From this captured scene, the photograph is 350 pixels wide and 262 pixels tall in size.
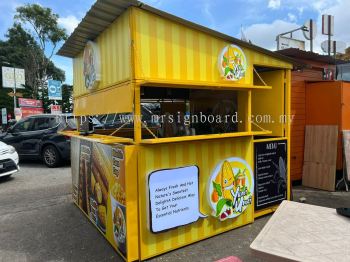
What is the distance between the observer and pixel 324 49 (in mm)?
8188

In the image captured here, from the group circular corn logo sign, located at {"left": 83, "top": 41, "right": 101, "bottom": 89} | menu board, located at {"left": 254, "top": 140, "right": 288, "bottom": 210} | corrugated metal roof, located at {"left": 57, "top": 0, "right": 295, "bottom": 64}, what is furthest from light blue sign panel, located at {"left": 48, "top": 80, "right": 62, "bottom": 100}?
menu board, located at {"left": 254, "top": 140, "right": 288, "bottom": 210}

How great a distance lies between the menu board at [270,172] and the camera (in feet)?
13.6

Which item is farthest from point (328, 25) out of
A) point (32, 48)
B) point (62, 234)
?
point (32, 48)

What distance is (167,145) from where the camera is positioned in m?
3.15

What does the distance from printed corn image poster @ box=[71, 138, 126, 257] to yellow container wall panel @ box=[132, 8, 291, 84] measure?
3.08 ft

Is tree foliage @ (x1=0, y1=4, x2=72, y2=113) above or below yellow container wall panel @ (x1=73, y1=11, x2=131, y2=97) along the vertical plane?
above

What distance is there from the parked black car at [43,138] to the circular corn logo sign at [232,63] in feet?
19.6

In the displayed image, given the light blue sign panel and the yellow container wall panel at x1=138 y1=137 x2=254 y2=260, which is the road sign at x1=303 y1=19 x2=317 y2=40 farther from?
the light blue sign panel

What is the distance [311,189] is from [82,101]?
15.6 ft

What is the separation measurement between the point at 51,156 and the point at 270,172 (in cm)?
661

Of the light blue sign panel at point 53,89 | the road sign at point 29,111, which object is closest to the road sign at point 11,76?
the road sign at point 29,111

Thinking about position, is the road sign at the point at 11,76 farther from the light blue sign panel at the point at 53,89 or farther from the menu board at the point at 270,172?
the menu board at the point at 270,172

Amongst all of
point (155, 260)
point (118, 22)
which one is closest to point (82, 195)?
point (155, 260)

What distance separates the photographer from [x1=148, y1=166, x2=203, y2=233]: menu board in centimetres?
306
